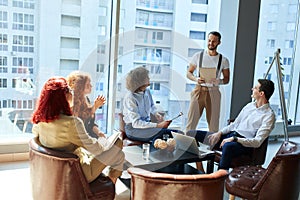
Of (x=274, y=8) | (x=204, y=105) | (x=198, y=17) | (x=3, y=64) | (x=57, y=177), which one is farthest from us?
(x=274, y=8)

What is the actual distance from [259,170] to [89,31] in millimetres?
2655

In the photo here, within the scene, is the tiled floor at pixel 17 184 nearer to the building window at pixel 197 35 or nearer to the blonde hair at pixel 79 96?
the blonde hair at pixel 79 96

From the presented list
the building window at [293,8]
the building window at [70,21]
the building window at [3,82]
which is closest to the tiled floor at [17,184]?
the building window at [3,82]

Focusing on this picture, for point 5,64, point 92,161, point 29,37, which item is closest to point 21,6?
point 29,37

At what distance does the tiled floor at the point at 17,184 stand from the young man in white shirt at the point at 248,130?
1.71 ft

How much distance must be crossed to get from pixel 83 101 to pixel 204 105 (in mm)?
1653

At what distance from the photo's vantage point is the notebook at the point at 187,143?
2.97 metres

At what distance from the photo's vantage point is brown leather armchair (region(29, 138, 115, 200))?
2189 mm

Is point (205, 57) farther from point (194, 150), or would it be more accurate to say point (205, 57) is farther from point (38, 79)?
point (38, 79)

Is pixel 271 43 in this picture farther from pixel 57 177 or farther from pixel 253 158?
pixel 57 177

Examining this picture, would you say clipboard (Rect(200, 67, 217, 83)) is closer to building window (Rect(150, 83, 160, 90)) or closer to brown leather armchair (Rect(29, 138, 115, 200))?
building window (Rect(150, 83, 160, 90))

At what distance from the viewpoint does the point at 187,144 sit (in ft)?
9.86

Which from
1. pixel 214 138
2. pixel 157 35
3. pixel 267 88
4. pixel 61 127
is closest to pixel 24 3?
pixel 157 35

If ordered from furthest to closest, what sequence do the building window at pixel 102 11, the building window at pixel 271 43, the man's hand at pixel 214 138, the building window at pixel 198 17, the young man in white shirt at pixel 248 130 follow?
the building window at pixel 271 43, the building window at pixel 198 17, the building window at pixel 102 11, the man's hand at pixel 214 138, the young man in white shirt at pixel 248 130
